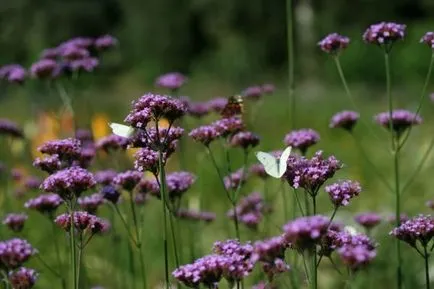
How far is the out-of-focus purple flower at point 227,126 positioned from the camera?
7.64ft

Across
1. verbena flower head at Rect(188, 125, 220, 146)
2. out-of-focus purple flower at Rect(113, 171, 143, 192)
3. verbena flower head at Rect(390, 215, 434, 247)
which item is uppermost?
verbena flower head at Rect(188, 125, 220, 146)

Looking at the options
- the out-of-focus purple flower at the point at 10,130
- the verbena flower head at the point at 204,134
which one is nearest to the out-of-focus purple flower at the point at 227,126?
the verbena flower head at the point at 204,134

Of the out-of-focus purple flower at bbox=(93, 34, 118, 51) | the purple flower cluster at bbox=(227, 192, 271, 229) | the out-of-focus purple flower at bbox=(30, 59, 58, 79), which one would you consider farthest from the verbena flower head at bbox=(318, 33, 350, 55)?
the out-of-focus purple flower at bbox=(30, 59, 58, 79)

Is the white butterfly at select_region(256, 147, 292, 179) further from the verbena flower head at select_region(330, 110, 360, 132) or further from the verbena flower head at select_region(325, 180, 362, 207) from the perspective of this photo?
the verbena flower head at select_region(330, 110, 360, 132)

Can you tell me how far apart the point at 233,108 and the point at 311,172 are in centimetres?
81

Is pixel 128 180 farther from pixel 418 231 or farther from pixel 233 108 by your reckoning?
pixel 418 231

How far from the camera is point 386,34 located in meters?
2.33

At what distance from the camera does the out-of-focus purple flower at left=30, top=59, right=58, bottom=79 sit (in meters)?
2.96

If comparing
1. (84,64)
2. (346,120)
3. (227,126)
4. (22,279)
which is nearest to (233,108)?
(227,126)

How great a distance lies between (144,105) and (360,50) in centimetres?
1416

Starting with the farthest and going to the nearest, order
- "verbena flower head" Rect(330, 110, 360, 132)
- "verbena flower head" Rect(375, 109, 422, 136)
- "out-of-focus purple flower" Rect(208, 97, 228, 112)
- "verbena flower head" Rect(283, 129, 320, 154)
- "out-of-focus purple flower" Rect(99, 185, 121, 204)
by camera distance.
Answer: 1. "out-of-focus purple flower" Rect(208, 97, 228, 112)
2. "verbena flower head" Rect(330, 110, 360, 132)
3. "verbena flower head" Rect(375, 109, 422, 136)
4. "verbena flower head" Rect(283, 129, 320, 154)
5. "out-of-focus purple flower" Rect(99, 185, 121, 204)

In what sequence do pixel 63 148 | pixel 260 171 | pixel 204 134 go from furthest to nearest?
1. pixel 260 171
2. pixel 204 134
3. pixel 63 148

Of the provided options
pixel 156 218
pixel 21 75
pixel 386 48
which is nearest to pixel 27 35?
pixel 156 218

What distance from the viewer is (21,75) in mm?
3113
